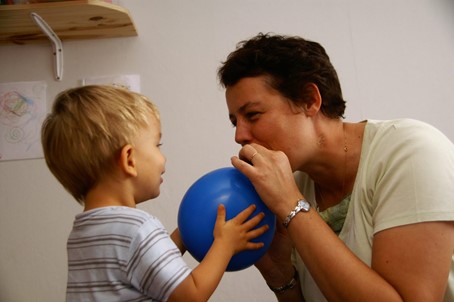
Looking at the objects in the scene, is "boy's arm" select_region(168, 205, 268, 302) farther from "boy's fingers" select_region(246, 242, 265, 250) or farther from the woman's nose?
the woman's nose

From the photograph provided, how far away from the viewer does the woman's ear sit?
1057 millimetres

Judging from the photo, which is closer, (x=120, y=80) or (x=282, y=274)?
(x=282, y=274)

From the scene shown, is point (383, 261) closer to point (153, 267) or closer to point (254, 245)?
point (254, 245)

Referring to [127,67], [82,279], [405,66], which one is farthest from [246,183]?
[405,66]

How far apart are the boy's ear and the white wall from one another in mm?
857

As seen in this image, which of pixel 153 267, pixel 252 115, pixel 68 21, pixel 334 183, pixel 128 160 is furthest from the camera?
pixel 68 21

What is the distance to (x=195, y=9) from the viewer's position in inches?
71.1

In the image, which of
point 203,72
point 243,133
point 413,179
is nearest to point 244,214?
point 243,133

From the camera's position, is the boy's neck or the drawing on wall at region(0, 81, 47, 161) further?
the drawing on wall at region(0, 81, 47, 161)

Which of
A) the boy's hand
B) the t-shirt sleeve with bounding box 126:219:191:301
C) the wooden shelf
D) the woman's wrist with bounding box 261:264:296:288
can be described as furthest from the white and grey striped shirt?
the wooden shelf

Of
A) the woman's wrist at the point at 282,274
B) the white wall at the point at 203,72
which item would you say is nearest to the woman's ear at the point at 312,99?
the woman's wrist at the point at 282,274

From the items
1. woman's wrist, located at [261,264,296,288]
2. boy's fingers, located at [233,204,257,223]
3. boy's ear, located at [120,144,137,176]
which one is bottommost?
woman's wrist, located at [261,264,296,288]

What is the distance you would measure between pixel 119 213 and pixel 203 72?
1.09 m

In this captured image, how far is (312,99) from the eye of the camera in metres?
1.07
